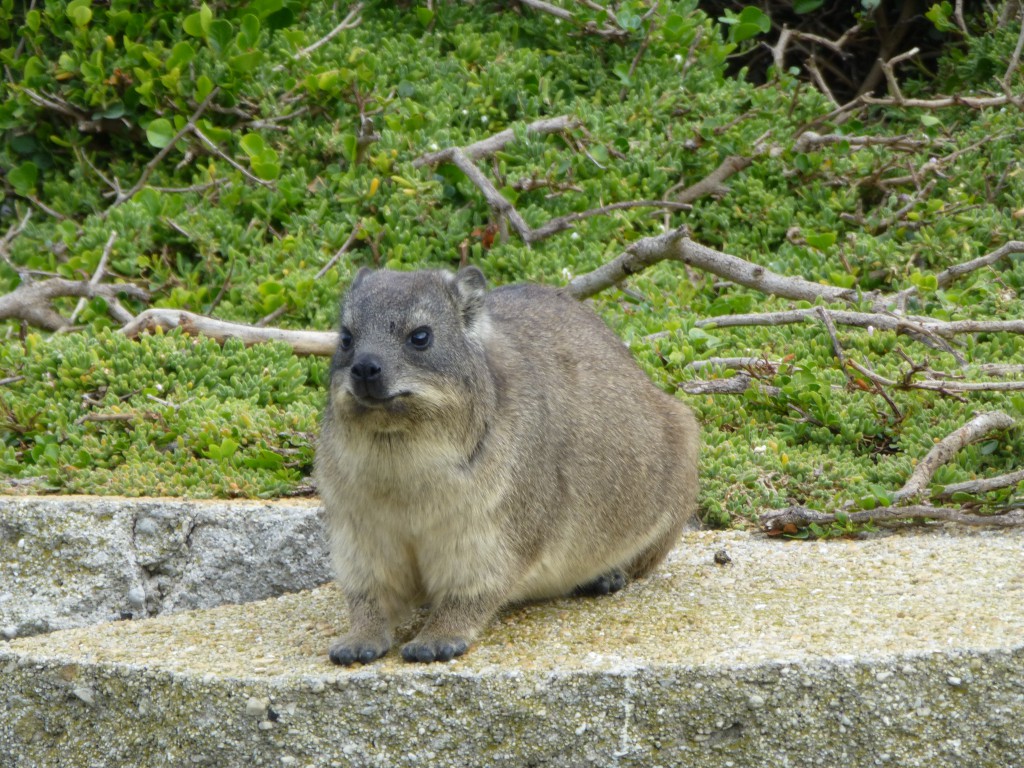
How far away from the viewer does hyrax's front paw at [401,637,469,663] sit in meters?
3.98

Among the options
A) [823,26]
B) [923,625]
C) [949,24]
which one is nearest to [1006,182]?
[949,24]

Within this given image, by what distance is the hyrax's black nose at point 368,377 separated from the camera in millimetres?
3805

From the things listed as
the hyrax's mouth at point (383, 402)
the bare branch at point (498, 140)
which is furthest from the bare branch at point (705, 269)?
the hyrax's mouth at point (383, 402)

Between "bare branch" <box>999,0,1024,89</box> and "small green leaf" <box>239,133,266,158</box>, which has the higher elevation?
"bare branch" <box>999,0,1024,89</box>

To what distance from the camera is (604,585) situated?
4.86m

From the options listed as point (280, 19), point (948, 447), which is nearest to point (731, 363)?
point (948, 447)

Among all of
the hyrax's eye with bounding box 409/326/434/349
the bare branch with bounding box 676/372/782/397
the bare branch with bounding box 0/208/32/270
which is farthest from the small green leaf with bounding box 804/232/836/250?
the bare branch with bounding box 0/208/32/270

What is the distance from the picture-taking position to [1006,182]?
794cm

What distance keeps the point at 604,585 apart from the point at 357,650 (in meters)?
1.16

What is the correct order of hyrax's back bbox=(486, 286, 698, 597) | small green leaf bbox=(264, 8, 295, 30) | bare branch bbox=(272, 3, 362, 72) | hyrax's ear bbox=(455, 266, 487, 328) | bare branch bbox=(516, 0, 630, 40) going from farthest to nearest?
bare branch bbox=(516, 0, 630, 40)
small green leaf bbox=(264, 8, 295, 30)
bare branch bbox=(272, 3, 362, 72)
hyrax's back bbox=(486, 286, 698, 597)
hyrax's ear bbox=(455, 266, 487, 328)

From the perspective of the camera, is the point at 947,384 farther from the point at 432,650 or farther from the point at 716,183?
the point at 432,650

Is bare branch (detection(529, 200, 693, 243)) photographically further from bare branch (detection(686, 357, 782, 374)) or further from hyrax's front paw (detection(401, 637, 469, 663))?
hyrax's front paw (detection(401, 637, 469, 663))

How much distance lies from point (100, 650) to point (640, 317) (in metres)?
3.74

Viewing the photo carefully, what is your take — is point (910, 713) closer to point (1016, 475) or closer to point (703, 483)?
point (1016, 475)
